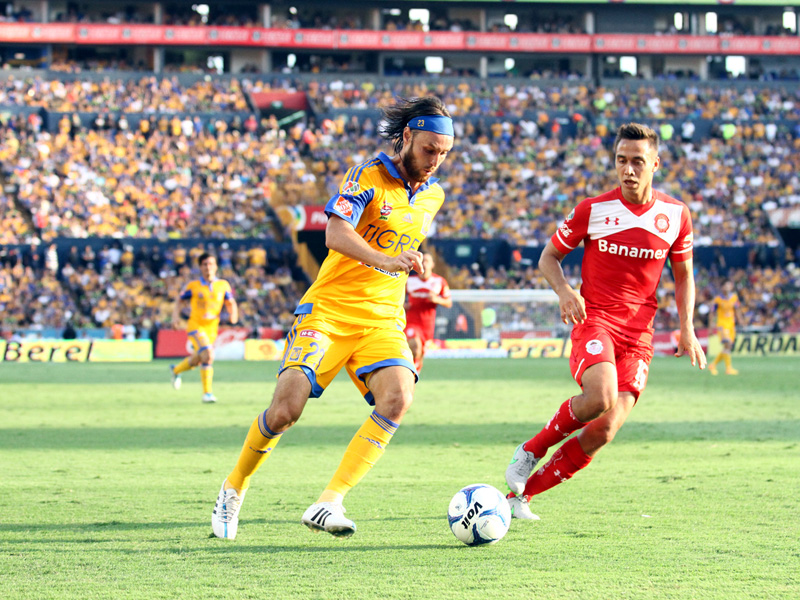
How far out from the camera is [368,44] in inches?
1903

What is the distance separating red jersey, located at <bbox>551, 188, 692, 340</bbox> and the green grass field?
4.20 ft

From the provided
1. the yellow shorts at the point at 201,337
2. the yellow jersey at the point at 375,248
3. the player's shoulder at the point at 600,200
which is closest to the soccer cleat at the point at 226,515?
the yellow jersey at the point at 375,248

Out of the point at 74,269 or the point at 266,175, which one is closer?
the point at 74,269

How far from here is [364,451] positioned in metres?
5.25

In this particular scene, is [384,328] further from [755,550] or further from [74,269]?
[74,269]

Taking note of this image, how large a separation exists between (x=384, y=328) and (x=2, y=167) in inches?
1295

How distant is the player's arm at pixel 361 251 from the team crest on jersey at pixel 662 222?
204 centimetres

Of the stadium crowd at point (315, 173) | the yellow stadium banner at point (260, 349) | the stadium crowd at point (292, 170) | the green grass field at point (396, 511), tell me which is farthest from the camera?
the stadium crowd at point (315, 173)

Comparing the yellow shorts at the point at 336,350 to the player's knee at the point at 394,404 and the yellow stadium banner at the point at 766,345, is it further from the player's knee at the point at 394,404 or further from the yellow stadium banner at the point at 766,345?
the yellow stadium banner at the point at 766,345

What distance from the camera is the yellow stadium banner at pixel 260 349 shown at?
96.5 ft

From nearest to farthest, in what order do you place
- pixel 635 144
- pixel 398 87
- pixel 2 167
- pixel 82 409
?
pixel 635 144 < pixel 82 409 < pixel 2 167 < pixel 398 87

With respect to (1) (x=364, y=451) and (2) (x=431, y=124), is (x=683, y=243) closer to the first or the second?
(2) (x=431, y=124)

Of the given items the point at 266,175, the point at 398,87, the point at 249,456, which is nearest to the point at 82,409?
the point at 249,456

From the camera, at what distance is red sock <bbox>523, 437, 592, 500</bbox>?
6031mm
